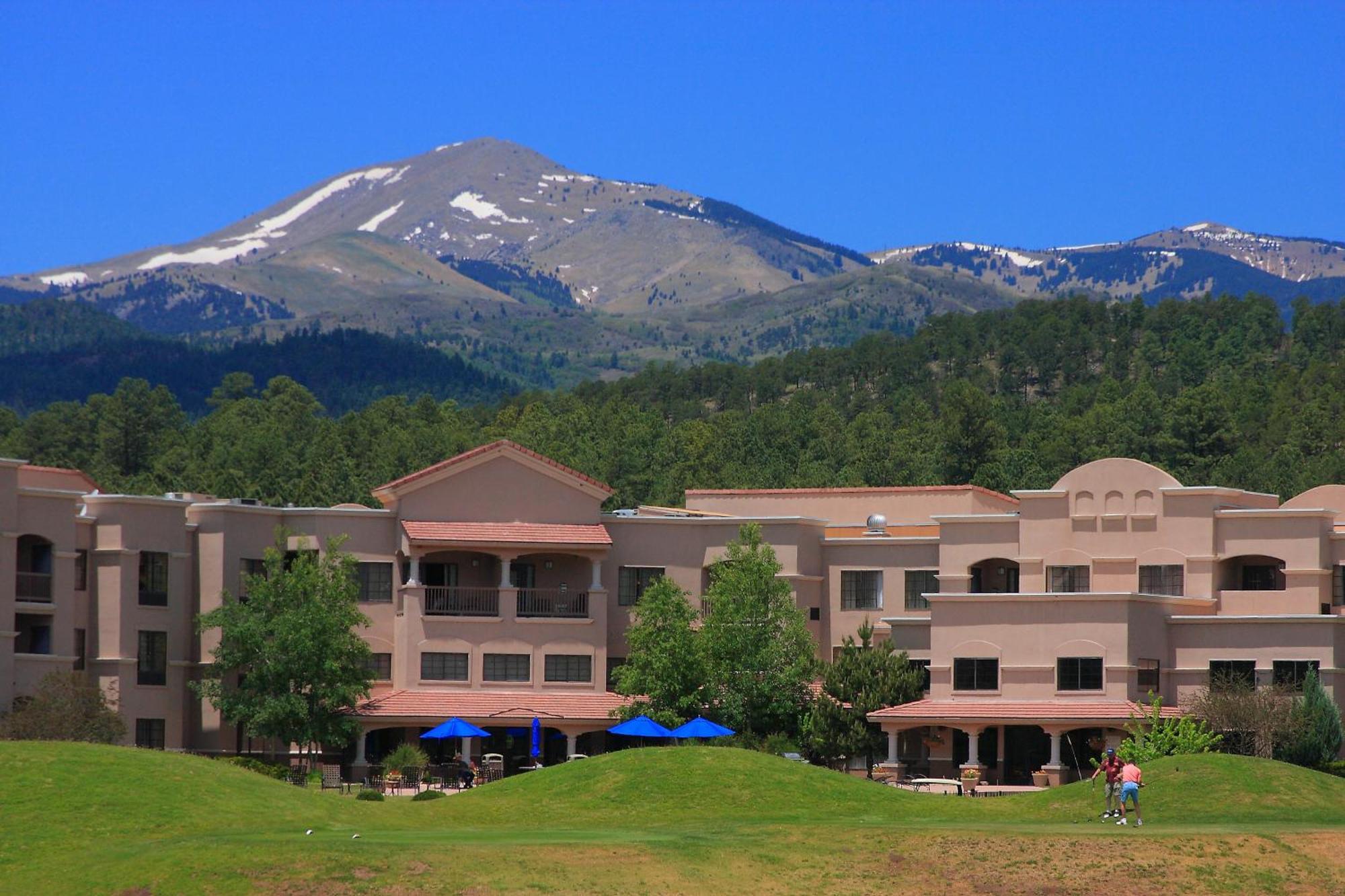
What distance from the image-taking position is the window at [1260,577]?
241ft

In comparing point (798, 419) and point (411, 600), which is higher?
point (798, 419)

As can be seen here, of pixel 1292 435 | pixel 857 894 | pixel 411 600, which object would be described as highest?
pixel 1292 435

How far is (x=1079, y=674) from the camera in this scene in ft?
226

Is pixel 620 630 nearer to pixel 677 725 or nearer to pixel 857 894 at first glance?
pixel 677 725

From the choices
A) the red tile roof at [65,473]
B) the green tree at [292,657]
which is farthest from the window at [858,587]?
the red tile roof at [65,473]

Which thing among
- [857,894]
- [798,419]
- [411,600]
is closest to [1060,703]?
[411,600]

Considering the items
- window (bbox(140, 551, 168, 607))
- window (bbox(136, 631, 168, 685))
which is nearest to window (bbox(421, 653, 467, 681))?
window (bbox(136, 631, 168, 685))

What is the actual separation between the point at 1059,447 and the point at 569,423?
118 ft

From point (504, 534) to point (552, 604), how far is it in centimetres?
320

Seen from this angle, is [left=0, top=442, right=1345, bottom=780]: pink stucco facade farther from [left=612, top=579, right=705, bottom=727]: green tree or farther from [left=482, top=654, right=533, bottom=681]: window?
[left=612, top=579, right=705, bottom=727]: green tree

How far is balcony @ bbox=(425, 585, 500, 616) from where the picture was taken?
75250 mm

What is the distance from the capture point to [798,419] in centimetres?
14438

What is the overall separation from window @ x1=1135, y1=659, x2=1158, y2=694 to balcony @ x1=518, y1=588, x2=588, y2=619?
63.6ft

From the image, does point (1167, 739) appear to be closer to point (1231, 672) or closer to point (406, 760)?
point (1231, 672)
